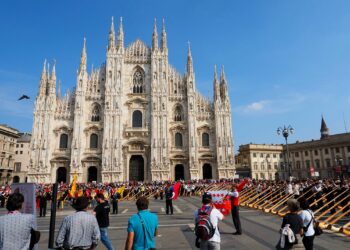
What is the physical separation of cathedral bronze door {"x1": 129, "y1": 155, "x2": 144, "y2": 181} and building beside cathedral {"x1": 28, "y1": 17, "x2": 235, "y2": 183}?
0.47ft

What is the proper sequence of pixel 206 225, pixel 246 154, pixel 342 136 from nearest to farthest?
pixel 206 225, pixel 342 136, pixel 246 154

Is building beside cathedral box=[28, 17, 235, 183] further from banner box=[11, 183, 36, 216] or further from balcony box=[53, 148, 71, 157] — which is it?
banner box=[11, 183, 36, 216]

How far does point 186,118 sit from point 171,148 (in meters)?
4.96

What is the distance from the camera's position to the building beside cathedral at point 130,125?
3672 centimetres

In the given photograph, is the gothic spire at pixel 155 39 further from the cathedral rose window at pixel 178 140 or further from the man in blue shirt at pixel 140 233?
the man in blue shirt at pixel 140 233

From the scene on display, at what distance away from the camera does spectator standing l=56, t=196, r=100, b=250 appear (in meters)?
3.72

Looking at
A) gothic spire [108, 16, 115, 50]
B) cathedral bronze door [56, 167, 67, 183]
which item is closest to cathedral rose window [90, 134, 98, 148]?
cathedral bronze door [56, 167, 67, 183]

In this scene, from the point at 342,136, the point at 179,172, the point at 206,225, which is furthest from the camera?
the point at 342,136

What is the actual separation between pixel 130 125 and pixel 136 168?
6311mm

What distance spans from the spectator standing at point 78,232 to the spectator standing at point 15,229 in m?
0.40

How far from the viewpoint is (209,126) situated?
39781 millimetres

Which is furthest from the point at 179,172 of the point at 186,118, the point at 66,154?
the point at 66,154

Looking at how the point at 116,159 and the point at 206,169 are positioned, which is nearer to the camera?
the point at 116,159

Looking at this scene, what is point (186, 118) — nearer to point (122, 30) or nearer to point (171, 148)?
point (171, 148)
